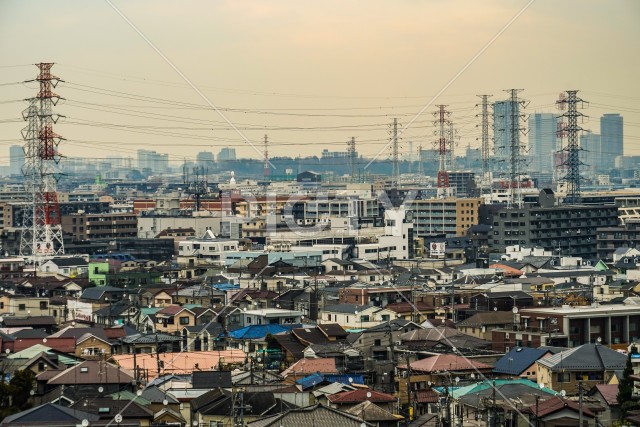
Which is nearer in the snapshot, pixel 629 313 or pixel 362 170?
pixel 629 313

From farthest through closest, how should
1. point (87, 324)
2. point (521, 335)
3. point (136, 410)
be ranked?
1. point (87, 324)
2. point (521, 335)
3. point (136, 410)

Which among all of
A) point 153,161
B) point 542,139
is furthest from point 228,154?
point 542,139

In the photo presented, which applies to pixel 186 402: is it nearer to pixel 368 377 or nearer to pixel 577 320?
pixel 368 377

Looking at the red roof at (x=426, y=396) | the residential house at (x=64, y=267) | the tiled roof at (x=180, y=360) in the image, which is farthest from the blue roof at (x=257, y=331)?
the residential house at (x=64, y=267)

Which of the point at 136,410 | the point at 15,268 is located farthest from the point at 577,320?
the point at 15,268

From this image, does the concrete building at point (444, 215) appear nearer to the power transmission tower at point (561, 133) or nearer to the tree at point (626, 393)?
the power transmission tower at point (561, 133)

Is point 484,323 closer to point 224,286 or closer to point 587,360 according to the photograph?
point 587,360
